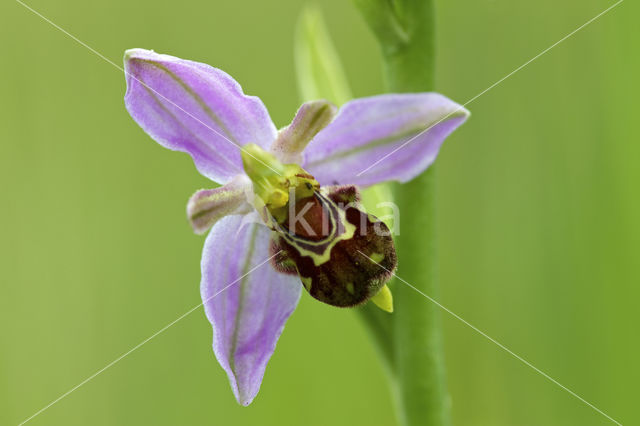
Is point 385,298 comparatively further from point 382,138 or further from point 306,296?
point 306,296

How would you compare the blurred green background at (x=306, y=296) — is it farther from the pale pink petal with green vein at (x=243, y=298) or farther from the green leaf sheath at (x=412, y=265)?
the pale pink petal with green vein at (x=243, y=298)

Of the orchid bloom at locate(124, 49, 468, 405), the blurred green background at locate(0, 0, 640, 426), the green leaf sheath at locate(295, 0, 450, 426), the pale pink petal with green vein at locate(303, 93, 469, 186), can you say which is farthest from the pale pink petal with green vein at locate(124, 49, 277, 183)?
the blurred green background at locate(0, 0, 640, 426)

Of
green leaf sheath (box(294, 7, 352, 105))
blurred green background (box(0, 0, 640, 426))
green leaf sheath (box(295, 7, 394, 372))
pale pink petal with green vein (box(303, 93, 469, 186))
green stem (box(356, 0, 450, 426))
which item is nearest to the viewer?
pale pink petal with green vein (box(303, 93, 469, 186))

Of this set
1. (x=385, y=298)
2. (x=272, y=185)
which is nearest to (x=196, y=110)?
(x=272, y=185)

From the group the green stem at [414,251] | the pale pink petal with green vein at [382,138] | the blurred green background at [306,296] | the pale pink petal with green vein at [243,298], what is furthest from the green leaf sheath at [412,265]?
the blurred green background at [306,296]

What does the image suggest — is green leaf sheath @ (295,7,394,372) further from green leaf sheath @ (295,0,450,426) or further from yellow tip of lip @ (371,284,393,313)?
yellow tip of lip @ (371,284,393,313)

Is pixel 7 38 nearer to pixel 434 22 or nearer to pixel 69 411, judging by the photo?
pixel 69 411
